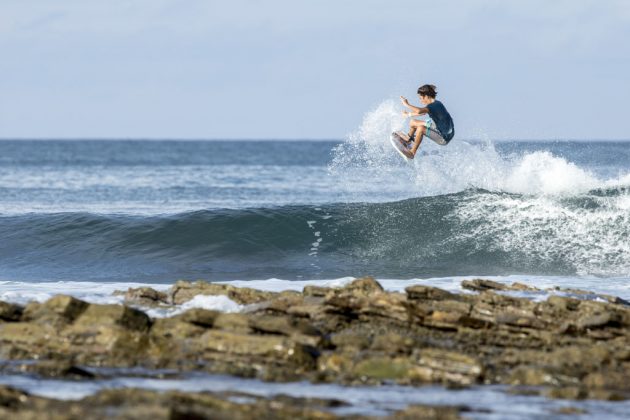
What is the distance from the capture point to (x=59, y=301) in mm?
9766

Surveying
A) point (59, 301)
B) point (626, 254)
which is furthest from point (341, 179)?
point (59, 301)

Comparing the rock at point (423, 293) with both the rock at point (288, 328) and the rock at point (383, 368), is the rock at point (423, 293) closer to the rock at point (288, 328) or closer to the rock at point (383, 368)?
the rock at point (288, 328)

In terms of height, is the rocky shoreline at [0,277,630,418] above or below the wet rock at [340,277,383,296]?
below

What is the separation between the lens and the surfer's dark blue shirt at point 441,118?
56.9 ft

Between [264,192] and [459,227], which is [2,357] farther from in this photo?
[264,192]

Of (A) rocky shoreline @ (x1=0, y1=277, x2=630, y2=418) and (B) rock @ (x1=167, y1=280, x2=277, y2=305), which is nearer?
(A) rocky shoreline @ (x1=0, y1=277, x2=630, y2=418)

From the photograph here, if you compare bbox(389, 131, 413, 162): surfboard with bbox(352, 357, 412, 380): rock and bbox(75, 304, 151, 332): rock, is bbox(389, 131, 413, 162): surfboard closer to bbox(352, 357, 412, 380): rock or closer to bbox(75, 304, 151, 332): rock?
bbox(75, 304, 151, 332): rock

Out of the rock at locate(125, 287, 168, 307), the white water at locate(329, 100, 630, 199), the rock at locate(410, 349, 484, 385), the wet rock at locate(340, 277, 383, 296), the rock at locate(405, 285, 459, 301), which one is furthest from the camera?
the white water at locate(329, 100, 630, 199)

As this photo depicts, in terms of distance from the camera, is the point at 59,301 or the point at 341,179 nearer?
the point at 59,301

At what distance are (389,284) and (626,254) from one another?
6.18m

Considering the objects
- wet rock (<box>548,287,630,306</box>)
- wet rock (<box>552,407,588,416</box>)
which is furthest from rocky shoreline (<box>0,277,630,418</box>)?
wet rock (<box>548,287,630,306</box>)

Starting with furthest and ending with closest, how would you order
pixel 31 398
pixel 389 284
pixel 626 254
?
pixel 626 254, pixel 389 284, pixel 31 398

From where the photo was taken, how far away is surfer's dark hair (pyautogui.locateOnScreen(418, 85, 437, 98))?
17.5 metres

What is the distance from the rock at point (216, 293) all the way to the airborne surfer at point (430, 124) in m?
6.69
